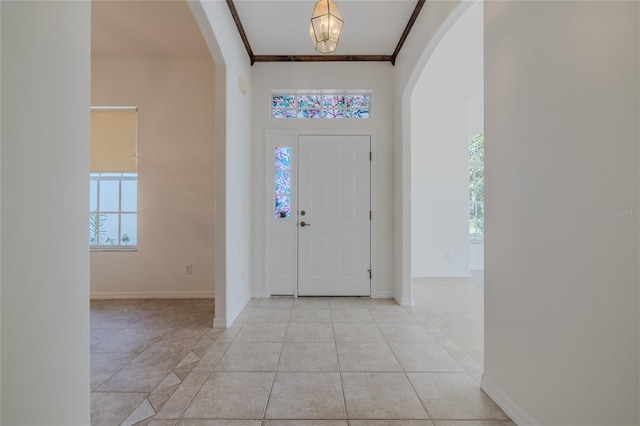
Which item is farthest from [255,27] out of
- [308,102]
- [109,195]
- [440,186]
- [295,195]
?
[440,186]

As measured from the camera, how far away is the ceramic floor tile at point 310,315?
2.96m

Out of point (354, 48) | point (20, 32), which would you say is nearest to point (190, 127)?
point (354, 48)

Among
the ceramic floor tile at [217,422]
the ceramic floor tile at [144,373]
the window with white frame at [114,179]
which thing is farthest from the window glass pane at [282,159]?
the ceramic floor tile at [217,422]

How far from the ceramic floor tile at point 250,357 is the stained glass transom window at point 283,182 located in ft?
5.76

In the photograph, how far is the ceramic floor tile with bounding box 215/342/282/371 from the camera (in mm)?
2012

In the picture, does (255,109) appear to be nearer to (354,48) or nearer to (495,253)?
(354,48)

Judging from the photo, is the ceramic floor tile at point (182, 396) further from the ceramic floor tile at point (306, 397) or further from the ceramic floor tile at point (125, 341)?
the ceramic floor tile at point (125, 341)

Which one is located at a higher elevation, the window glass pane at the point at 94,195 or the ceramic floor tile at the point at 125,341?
the window glass pane at the point at 94,195

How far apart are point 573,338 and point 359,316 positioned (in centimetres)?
208

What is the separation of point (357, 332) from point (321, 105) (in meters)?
2.82

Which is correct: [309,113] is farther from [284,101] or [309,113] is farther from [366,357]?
[366,357]

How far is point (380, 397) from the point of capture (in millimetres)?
1688

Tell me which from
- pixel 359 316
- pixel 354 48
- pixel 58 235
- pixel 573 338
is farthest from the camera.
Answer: pixel 354 48

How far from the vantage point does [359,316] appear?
3055 millimetres
